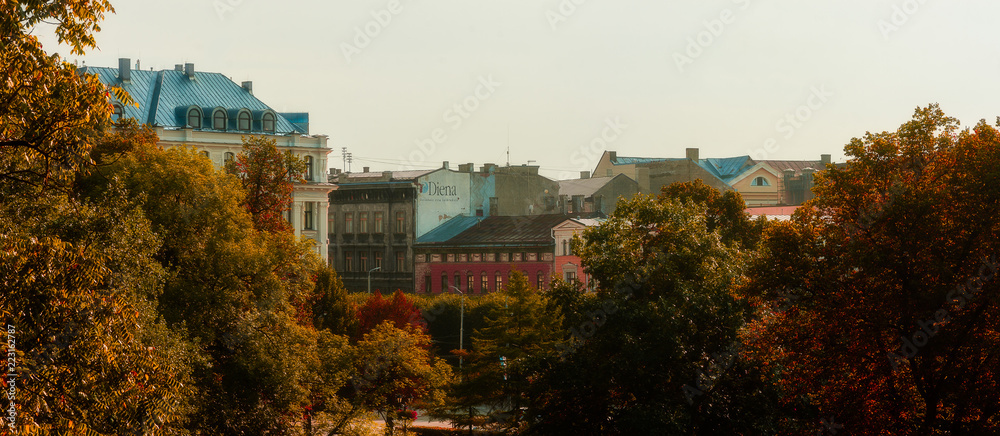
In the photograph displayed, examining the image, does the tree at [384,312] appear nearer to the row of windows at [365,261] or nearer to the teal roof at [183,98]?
the teal roof at [183,98]

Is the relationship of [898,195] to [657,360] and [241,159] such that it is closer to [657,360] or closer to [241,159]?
[657,360]

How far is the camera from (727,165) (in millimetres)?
125375

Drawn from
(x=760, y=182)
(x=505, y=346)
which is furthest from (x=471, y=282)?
(x=505, y=346)

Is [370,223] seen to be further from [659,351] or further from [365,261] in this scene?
[659,351]

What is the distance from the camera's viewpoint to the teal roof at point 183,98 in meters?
72.1

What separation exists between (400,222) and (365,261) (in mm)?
5814

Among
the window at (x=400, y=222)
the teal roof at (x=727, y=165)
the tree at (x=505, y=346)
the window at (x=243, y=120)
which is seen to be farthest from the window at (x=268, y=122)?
the teal roof at (x=727, y=165)

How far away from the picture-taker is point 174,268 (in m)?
33.8

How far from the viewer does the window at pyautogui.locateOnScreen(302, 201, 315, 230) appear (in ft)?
259

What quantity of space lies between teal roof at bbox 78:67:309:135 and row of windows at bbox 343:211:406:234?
2559cm

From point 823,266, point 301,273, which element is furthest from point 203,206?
point 823,266

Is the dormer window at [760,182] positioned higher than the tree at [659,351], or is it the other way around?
the dormer window at [760,182]

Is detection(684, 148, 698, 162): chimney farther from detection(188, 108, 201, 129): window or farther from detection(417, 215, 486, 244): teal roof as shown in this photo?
detection(188, 108, 201, 129): window

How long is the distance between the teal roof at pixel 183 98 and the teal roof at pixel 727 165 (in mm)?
56723
